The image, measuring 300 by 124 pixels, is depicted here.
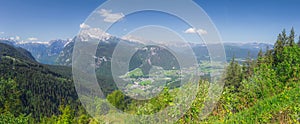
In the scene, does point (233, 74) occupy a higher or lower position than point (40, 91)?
higher

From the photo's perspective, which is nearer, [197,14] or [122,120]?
[197,14]

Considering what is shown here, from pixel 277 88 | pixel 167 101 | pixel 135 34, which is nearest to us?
pixel 135 34

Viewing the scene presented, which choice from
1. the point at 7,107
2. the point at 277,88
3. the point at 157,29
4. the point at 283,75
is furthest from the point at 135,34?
the point at 7,107

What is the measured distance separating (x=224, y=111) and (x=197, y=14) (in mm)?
4684

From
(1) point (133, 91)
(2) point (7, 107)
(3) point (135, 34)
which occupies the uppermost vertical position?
(3) point (135, 34)

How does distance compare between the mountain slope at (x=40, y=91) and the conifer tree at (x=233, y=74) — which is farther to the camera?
the mountain slope at (x=40, y=91)

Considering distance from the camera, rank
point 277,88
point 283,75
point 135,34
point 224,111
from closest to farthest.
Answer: point 135,34 < point 224,111 < point 277,88 < point 283,75

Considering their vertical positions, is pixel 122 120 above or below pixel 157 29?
below

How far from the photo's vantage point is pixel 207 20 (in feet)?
15.8

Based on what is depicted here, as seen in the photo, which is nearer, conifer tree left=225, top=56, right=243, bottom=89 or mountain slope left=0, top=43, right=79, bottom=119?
conifer tree left=225, top=56, right=243, bottom=89

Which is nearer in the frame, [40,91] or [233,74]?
[233,74]

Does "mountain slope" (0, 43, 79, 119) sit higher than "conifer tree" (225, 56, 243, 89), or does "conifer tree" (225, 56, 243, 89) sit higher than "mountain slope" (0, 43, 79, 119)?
"conifer tree" (225, 56, 243, 89)

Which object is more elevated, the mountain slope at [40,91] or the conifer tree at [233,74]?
the conifer tree at [233,74]

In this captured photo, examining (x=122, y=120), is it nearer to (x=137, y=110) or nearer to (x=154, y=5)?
(x=137, y=110)
